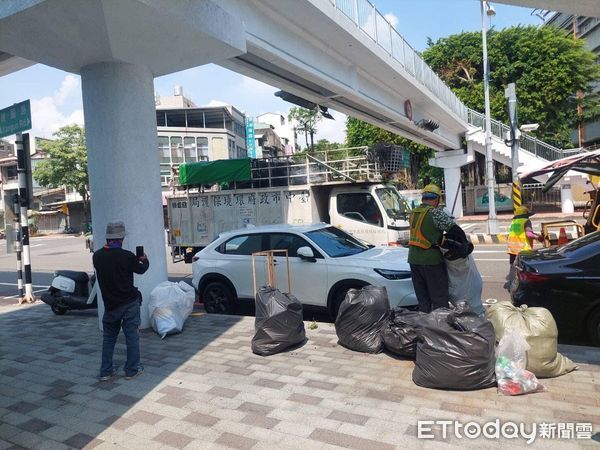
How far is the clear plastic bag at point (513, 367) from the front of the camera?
12.7 feet

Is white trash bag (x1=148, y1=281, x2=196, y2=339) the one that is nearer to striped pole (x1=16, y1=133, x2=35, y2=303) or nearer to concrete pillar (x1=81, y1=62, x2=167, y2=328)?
concrete pillar (x1=81, y1=62, x2=167, y2=328)

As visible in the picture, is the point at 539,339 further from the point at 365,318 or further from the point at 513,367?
the point at 365,318

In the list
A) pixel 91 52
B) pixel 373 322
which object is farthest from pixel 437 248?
pixel 91 52

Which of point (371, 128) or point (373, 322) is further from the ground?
point (371, 128)

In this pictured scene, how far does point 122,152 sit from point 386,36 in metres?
8.89

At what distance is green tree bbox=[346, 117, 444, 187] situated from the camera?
3588cm

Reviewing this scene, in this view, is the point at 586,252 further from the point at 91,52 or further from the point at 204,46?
the point at 91,52

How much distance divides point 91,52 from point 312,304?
449 centimetres

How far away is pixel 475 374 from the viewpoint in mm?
3908

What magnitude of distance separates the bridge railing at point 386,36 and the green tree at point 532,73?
15352 mm

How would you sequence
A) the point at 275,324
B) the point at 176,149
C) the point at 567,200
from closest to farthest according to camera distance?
1. the point at 275,324
2. the point at 567,200
3. the point at 176,149

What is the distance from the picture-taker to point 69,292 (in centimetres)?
783

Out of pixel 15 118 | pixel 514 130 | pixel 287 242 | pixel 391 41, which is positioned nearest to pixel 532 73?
pixel 514 130

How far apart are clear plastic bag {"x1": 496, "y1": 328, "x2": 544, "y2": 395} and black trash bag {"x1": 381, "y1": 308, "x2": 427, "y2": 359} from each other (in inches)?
32.4
